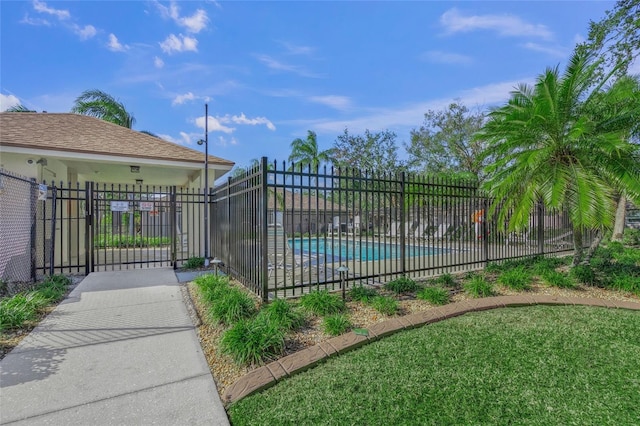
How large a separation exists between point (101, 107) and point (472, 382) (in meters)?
22.3

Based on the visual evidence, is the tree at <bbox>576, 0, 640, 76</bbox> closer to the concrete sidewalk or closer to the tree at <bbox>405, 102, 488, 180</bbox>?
the tree at <bbox>405, 102, 488, 180</bbox>

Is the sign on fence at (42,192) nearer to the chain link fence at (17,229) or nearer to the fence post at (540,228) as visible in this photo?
the chain link fence at (17,229)

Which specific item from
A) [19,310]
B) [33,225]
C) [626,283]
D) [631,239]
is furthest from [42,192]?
[631,239]

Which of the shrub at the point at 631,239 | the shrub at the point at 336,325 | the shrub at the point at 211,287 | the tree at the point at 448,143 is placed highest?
the tree at the point at 448,143

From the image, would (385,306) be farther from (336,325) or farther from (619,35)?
(619,35)

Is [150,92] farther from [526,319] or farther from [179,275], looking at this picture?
[526,319]

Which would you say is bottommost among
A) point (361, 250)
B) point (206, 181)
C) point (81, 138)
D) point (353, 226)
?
point (361, 250)

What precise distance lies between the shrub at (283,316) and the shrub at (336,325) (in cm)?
36

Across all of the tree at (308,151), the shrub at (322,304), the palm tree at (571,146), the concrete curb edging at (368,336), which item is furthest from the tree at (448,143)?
the shrub at (322,304)

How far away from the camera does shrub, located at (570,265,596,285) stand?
601 cm

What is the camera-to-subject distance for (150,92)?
41.8ft

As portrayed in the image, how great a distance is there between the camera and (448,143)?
70.8 ft

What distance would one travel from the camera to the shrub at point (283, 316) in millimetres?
3816

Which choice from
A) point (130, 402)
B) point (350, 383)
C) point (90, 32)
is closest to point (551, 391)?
point (350, 383)
